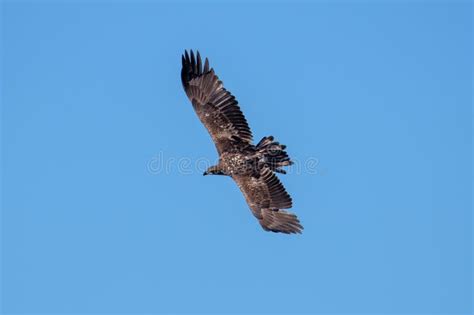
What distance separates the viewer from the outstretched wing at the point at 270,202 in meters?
13.7

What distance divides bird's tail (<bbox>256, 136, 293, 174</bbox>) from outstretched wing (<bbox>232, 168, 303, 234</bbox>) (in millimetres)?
193

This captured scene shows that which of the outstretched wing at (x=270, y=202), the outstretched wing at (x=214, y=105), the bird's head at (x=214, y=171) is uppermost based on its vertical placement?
Result: the outstretched wing at (x=214, y=105)

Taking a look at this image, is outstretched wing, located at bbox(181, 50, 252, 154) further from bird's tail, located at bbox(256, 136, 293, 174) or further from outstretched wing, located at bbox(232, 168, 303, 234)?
outstretched wing, located at bbox(232, 168, 303, 234)

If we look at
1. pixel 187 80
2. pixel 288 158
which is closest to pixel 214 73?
pixel 187 80

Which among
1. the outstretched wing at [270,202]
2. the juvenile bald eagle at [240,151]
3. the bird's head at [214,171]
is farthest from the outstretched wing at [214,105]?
the outstretched wing at [270,202]

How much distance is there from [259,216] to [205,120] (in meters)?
2.71

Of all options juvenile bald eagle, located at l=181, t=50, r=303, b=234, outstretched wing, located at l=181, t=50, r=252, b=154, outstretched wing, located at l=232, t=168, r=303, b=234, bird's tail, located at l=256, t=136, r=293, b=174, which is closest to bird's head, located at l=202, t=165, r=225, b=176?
juvenile bald eagle, located at l=181, t=50, r=303, b=234

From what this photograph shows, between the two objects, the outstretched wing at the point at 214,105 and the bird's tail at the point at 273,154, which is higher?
the outstretched wing at the point at 214,105

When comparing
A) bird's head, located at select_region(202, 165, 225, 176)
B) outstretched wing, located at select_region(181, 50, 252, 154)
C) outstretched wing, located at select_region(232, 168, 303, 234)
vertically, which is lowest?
outstretched wing, located at select_region(232, 168, 303, 234)

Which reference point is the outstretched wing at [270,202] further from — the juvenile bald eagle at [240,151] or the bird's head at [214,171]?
the bird's head at [214,171]

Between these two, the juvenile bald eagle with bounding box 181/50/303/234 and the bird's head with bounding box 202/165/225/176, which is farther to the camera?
the bird's head with bounding box 202/165/225/176

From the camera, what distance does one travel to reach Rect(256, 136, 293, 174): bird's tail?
13555mm

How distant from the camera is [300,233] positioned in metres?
13.5

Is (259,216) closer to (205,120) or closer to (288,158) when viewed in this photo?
(288,158)
